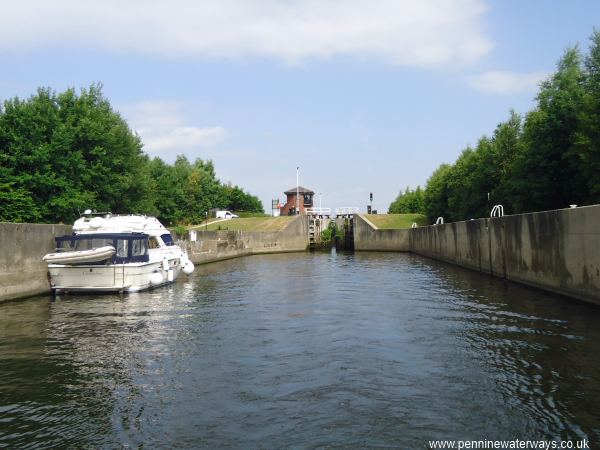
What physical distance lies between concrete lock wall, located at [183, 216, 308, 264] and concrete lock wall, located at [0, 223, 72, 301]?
1632cm

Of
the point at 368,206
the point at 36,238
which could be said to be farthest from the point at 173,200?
the point at 36,238

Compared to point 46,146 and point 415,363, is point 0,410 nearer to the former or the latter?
point 415,363

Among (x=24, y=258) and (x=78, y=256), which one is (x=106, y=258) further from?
(x=24, y=258)

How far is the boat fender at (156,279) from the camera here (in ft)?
78.5

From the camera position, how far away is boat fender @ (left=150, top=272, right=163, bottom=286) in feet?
78.5

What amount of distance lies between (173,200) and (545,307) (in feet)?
184

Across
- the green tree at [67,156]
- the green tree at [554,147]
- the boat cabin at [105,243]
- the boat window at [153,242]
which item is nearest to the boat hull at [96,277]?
the boat cabin at [105,243]

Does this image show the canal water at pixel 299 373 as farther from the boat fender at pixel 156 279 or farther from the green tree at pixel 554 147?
the green tree at pixel 554 147

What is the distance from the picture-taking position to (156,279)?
24344 mm

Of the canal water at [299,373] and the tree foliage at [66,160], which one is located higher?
the tree foliage at [66,160]

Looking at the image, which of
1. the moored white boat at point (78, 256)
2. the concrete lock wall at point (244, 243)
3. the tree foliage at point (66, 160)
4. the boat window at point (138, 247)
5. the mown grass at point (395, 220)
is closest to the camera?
the moored white boat at point (78, 256)

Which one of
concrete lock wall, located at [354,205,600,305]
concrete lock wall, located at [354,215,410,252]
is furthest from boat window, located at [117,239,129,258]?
concrete lock wall, located at [354,215,410,252]

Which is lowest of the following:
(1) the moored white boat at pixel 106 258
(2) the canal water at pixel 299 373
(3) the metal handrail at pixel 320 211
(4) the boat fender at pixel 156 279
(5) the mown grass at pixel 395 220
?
(2) the canal water at pixel 299 373

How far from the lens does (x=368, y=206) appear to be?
77.8 meters
